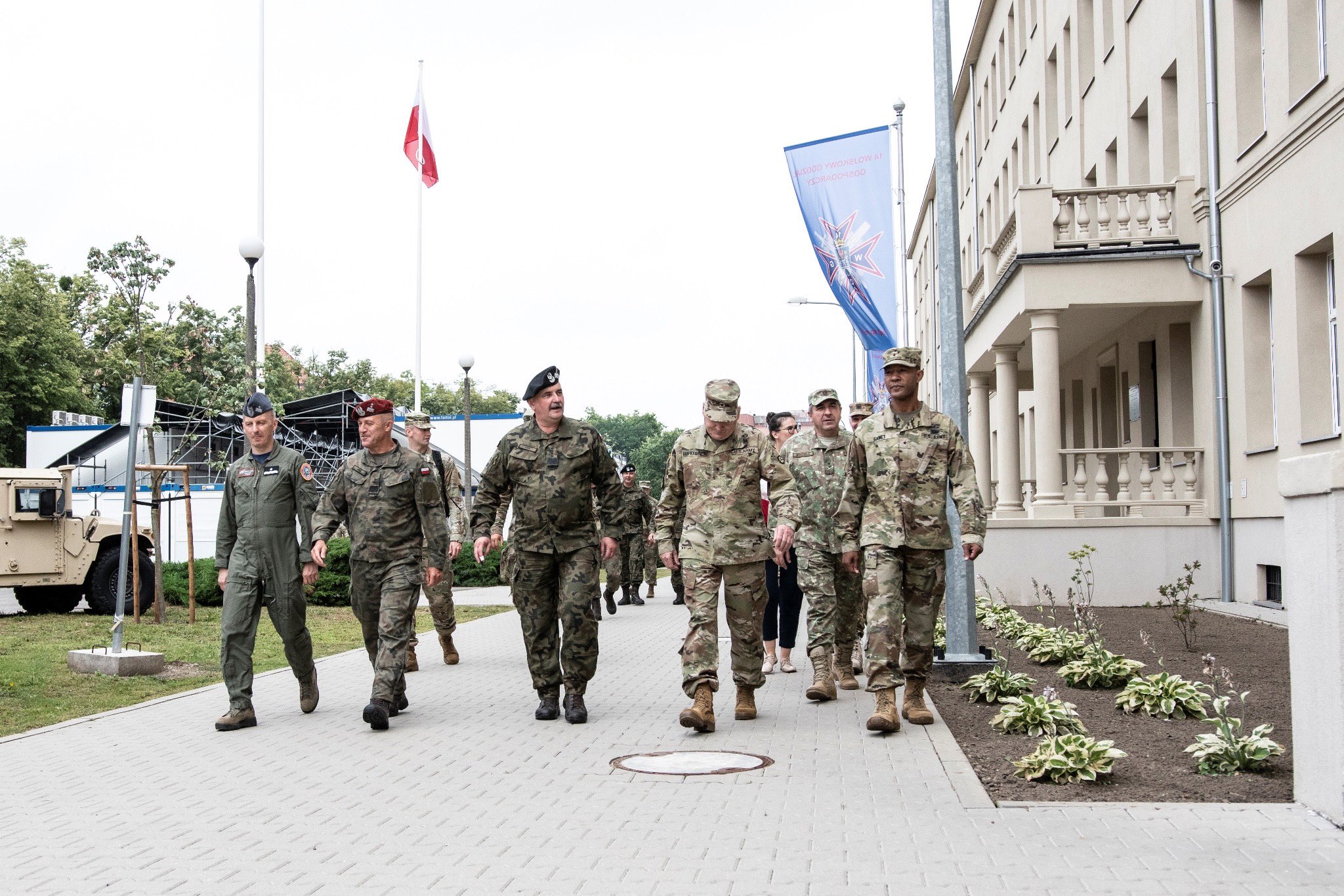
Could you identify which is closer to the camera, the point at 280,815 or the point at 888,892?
the point at 888,892

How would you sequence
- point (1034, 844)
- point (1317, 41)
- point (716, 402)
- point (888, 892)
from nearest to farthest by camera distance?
point (888, 892) → point (1034, 844) → point (716, 402) → point (1317, 41)

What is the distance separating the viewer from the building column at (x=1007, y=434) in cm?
2120

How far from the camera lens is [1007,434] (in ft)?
73.2

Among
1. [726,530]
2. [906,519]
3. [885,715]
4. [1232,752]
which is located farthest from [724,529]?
[1232,752]

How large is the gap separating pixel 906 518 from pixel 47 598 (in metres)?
16.4

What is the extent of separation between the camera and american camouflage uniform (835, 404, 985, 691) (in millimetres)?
7934

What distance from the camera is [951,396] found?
36.5 feet


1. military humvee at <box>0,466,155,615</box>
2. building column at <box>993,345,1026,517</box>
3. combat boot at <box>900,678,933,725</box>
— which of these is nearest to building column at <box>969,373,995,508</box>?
building column at <box>993,345,1026,517</box>

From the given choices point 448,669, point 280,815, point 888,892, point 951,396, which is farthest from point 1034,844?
point 448,669

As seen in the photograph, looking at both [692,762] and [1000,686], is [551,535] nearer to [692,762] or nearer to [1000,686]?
[692,762]

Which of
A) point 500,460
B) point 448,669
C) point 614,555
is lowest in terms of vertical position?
point 448,669

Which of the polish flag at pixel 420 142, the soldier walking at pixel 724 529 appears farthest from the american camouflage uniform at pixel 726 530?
the polish flag at pixel 420 142

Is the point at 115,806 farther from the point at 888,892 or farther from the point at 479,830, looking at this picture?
the point at 888,892

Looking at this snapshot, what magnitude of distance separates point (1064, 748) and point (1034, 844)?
4.39 ft
